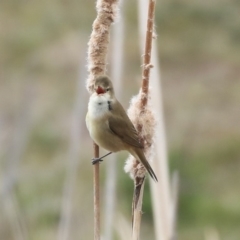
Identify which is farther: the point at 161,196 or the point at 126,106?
the point at 126,106

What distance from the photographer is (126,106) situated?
5.80 metres

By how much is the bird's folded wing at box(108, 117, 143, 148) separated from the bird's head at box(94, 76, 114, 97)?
122 mm

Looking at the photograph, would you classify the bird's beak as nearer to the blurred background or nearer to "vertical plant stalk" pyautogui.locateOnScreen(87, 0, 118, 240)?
"vertical plant stalk" pyautogui.locateOnScreen(87, 0, 118, 240)

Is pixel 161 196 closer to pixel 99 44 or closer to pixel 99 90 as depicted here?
pixel 99 90

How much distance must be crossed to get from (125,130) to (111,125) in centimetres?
11

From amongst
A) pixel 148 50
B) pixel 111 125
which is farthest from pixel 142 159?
pixel 148 50

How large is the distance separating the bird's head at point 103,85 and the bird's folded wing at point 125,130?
0.40 ft

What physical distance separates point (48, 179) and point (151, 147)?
362 centimetres

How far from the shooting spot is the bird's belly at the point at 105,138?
211 cm

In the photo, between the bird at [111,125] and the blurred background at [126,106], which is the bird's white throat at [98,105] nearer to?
the bird at [111,125]

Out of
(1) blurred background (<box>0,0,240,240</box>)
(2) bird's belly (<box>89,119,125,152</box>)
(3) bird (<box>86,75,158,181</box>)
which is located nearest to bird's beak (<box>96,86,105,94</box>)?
(3) bird (<box>86,75,158,181</box>)

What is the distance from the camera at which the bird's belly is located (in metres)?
2.11

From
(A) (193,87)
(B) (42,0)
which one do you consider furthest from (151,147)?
(B) (42,0)

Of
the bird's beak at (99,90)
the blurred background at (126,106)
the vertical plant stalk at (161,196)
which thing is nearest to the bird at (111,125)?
the bird's beak at (99,90)
